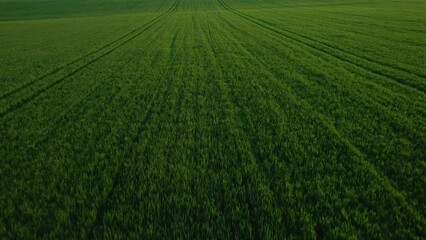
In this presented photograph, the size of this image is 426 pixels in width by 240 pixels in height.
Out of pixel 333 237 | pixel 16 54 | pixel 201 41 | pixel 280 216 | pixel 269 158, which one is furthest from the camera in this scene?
pixel 201 41

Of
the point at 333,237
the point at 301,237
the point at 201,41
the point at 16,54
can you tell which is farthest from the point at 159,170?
the point at 16,54

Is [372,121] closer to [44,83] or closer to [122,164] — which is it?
[122,164]

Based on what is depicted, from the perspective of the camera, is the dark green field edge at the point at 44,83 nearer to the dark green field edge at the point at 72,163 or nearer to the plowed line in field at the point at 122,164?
the dark green field edge at the point at 72,163

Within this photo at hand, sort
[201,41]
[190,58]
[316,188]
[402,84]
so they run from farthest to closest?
[201,41] → [190,58] → [402,84] → [316,188]

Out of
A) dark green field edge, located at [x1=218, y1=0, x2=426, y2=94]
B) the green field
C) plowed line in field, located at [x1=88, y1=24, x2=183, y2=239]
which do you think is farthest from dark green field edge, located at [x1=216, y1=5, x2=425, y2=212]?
plowed line in field, located at [x1=88, y1=24, x2=183, y2=239]

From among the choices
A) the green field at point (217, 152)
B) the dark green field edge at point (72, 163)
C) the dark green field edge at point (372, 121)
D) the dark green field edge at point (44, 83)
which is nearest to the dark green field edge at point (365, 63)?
the green field at point (217, 152)

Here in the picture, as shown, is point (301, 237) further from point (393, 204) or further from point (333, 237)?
point (393, 204)

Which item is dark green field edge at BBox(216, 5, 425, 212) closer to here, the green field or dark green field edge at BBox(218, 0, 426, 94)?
the green field
